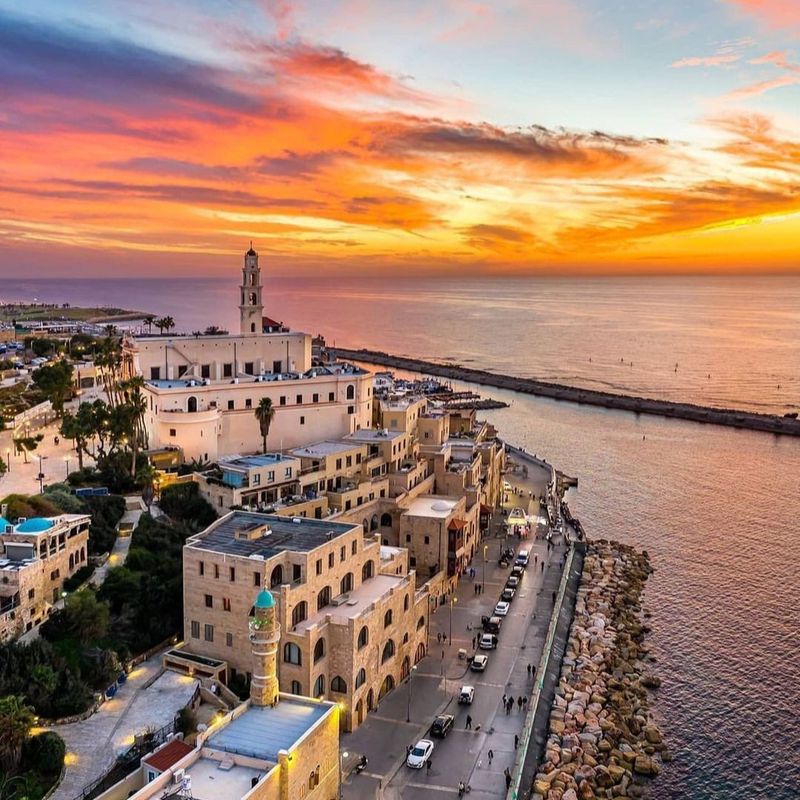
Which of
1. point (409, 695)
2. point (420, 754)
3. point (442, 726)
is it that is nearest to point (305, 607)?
point (409, 695)

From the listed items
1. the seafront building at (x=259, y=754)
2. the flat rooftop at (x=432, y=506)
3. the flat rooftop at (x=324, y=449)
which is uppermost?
the flat rooftop at (x=324, y=449)

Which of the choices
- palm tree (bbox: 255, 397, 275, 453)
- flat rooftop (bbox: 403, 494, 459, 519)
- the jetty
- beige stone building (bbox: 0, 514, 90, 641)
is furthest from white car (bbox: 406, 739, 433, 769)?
the jetty

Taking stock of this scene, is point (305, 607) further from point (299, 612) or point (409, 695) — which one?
point (409, 695)

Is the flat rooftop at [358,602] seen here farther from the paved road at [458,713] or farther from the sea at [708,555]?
the sea at [708,555]

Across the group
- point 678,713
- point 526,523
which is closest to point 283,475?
point 526,523

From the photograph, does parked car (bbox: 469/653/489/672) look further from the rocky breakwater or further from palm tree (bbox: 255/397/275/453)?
palm tree (bbox: 255/397/275/453)

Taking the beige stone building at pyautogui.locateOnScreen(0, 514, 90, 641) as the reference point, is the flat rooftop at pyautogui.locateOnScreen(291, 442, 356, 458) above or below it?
above

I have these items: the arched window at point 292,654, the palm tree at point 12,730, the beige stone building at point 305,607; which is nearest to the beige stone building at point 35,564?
the beige stone building at point 305,607
